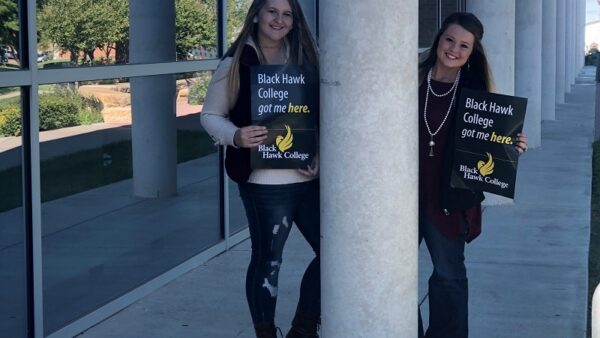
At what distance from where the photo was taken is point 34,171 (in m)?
5.15

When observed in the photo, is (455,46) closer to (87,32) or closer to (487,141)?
(487,141)

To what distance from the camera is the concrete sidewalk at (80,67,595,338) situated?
591cm

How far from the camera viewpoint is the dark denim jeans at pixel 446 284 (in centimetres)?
468

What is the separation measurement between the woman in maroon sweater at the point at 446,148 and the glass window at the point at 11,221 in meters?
1.86

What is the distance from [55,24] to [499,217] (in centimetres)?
517

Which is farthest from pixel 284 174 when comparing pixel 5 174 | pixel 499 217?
pixel 499 217

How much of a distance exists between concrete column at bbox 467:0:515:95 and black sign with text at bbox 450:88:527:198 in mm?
6073

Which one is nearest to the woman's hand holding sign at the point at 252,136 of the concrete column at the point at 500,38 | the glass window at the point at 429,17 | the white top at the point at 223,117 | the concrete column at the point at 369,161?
the white top at the point at 223,117

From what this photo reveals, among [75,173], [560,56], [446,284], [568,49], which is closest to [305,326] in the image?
Answer: [446,284]

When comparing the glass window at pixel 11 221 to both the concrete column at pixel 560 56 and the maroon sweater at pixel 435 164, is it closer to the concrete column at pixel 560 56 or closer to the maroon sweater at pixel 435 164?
the maroon sweater at pixel 435 164

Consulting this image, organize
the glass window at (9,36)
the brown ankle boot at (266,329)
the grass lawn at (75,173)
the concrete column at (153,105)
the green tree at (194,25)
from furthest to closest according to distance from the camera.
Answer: the green tree at (194,25) → the concrete column at (153,105) → the grass lawn at (75,173) → the glass window at (9,36) → the brown ankle boot at (266,329)

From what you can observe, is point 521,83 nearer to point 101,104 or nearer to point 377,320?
point 101,104

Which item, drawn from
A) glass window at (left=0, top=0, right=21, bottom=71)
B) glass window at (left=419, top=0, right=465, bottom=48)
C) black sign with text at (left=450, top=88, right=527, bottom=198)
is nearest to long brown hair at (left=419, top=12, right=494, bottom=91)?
black sign with text at (left=450, top=88, right=527, bottom=198)

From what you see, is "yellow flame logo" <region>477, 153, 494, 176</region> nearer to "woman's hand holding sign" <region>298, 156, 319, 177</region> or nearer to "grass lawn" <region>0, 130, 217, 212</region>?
"woman's hand holding sign" <region>298, 156, 319, 177</region>
